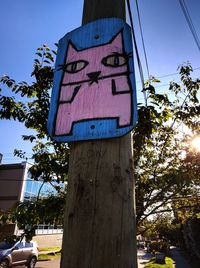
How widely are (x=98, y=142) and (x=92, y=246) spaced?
52 centimetres

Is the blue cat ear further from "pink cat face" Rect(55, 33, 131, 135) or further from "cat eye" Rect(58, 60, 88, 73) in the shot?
"cat eye" Rect(58, 60, 88, 73)

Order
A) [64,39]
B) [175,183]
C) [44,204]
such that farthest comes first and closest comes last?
1. [175,183]
2. [44,204]
3. [64,39]

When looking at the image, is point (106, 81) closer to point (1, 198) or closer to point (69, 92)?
point (69, 92)

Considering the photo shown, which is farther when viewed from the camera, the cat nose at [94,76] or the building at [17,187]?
the building at [17,187]

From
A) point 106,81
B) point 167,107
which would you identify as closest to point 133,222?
point 106,81

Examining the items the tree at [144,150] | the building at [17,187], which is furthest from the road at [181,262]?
the tree at [144,150]

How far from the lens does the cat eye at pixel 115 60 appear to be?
156 centimetres

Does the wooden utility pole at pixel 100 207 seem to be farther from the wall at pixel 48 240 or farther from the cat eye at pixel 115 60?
the wall at pixel 48 240

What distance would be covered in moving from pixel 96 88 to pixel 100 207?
704 millimetres

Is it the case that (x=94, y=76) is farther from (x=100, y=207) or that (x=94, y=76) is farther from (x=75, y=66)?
(x=100, y=207)

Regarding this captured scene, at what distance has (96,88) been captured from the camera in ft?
4.97

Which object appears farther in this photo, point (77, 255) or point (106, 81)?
point (106, 81)

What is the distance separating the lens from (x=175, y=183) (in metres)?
3.43

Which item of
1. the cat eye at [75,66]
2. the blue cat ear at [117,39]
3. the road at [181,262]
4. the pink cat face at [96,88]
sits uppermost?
the blue cat ear at [117,39]
